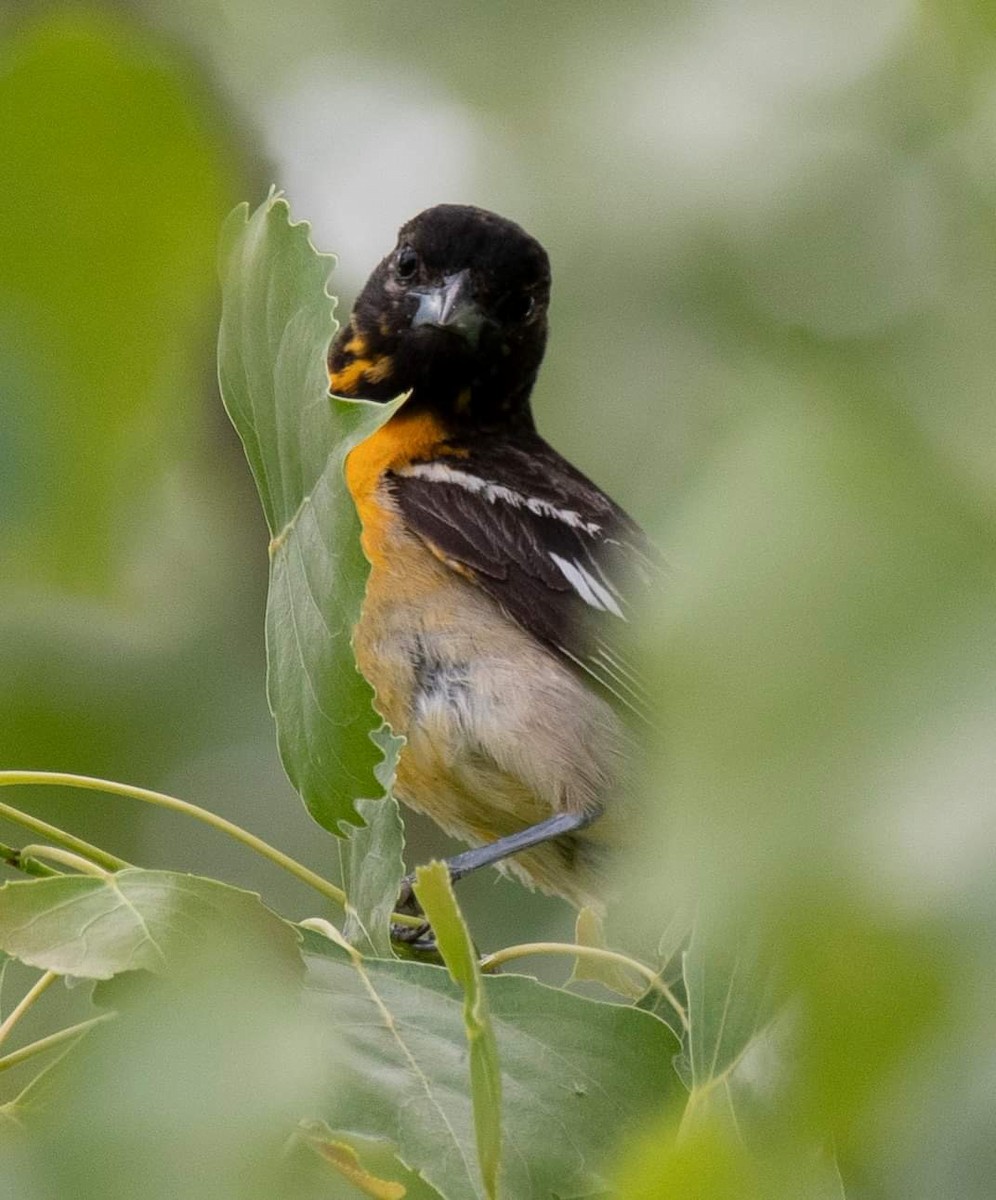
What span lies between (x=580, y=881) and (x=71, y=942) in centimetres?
191

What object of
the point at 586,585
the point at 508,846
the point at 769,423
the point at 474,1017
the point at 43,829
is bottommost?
the point at 508,846

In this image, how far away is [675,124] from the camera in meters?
1.88

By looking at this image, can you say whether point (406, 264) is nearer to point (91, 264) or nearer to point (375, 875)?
point (375, 875)

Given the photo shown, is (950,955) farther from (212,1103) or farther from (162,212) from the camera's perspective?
(162,212)

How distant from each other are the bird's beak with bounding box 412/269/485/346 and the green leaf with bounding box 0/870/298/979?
2.29 meters

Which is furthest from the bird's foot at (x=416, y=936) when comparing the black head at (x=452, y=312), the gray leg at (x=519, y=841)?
the black head at (x=452, y=312)

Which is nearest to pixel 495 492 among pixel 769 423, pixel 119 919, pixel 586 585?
pixel 586 585

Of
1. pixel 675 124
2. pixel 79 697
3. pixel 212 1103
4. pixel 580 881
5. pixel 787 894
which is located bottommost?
pixel 79 697

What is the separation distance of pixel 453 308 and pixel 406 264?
17 cm

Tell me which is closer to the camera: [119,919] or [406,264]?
[119,919]

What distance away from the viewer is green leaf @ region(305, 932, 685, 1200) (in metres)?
1.28

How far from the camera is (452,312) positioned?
11.4 ft

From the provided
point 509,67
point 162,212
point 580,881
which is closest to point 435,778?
point 580,881

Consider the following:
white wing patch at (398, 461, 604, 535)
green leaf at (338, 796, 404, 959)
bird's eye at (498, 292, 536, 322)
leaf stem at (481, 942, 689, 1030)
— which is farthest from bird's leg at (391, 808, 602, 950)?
bird's eye at (498, 292, 536, 322)
